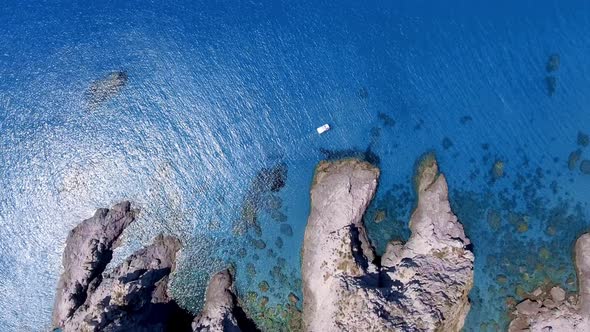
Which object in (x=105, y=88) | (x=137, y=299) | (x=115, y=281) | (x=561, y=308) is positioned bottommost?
(x=561, y=308)

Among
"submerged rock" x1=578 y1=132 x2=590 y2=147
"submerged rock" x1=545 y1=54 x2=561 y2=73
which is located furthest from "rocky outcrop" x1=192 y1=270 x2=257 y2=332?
"submerged rock" x1=545 y1=54 x2=561 y2=73

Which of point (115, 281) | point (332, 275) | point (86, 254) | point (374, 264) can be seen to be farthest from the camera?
point (86, 254)

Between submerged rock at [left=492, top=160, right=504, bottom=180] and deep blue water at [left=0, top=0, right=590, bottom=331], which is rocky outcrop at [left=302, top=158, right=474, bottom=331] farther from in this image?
submerged rock at [left=492, top=160, right=504, bottom=180]

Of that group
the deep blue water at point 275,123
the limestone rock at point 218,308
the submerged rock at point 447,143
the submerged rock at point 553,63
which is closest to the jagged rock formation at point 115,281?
the deep blue water at point 275,123

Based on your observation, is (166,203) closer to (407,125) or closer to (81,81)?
(81,81)

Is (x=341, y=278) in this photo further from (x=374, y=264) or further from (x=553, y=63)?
(x=553, y=63)

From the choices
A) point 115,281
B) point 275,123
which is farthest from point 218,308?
point 275,123

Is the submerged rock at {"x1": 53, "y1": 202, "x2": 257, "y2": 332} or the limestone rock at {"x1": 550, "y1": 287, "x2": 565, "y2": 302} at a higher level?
the submerged rock at {"x1": 53, "y1": 202, "x2": 257, "y2": 332}

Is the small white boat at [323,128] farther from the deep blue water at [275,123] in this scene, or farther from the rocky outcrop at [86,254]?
the rocky outcrop at [86,254]
